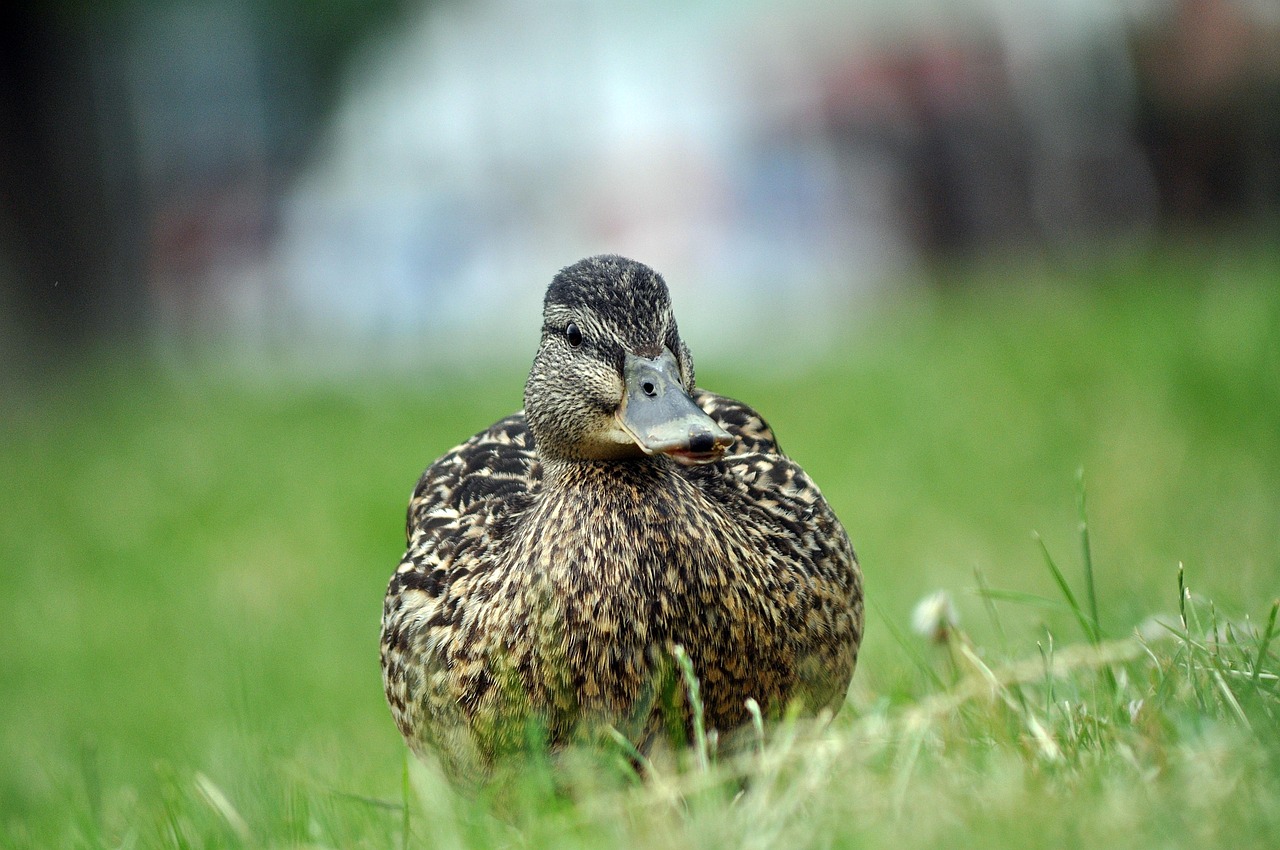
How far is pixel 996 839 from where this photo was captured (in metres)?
1.88

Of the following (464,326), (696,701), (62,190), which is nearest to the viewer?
(696,701)

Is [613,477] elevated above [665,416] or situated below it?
below

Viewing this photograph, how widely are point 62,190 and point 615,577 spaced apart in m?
13.3

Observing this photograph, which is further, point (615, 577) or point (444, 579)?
point (444, 579)

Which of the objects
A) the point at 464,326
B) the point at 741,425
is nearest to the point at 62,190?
the point at 464,326

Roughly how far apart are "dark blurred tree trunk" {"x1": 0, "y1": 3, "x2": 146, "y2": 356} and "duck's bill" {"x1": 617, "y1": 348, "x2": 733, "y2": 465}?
39.8 feet

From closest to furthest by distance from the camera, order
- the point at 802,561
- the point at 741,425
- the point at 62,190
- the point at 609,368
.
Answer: the point at 609,368
the point at 802,561
the point at 741,425
the point at 62,190

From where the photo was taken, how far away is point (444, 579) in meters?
3.25

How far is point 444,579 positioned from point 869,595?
99 centimetres

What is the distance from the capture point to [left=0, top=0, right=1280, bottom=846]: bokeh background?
229 inches

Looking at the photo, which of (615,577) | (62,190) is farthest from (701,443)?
(62,190)

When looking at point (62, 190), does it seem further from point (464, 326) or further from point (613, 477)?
point (613, 477)

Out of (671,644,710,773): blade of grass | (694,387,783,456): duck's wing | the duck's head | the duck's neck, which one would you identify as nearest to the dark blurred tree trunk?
(694,387,783,456): duck's wing

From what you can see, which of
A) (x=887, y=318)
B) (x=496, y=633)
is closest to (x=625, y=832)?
(x=496, y=633)
